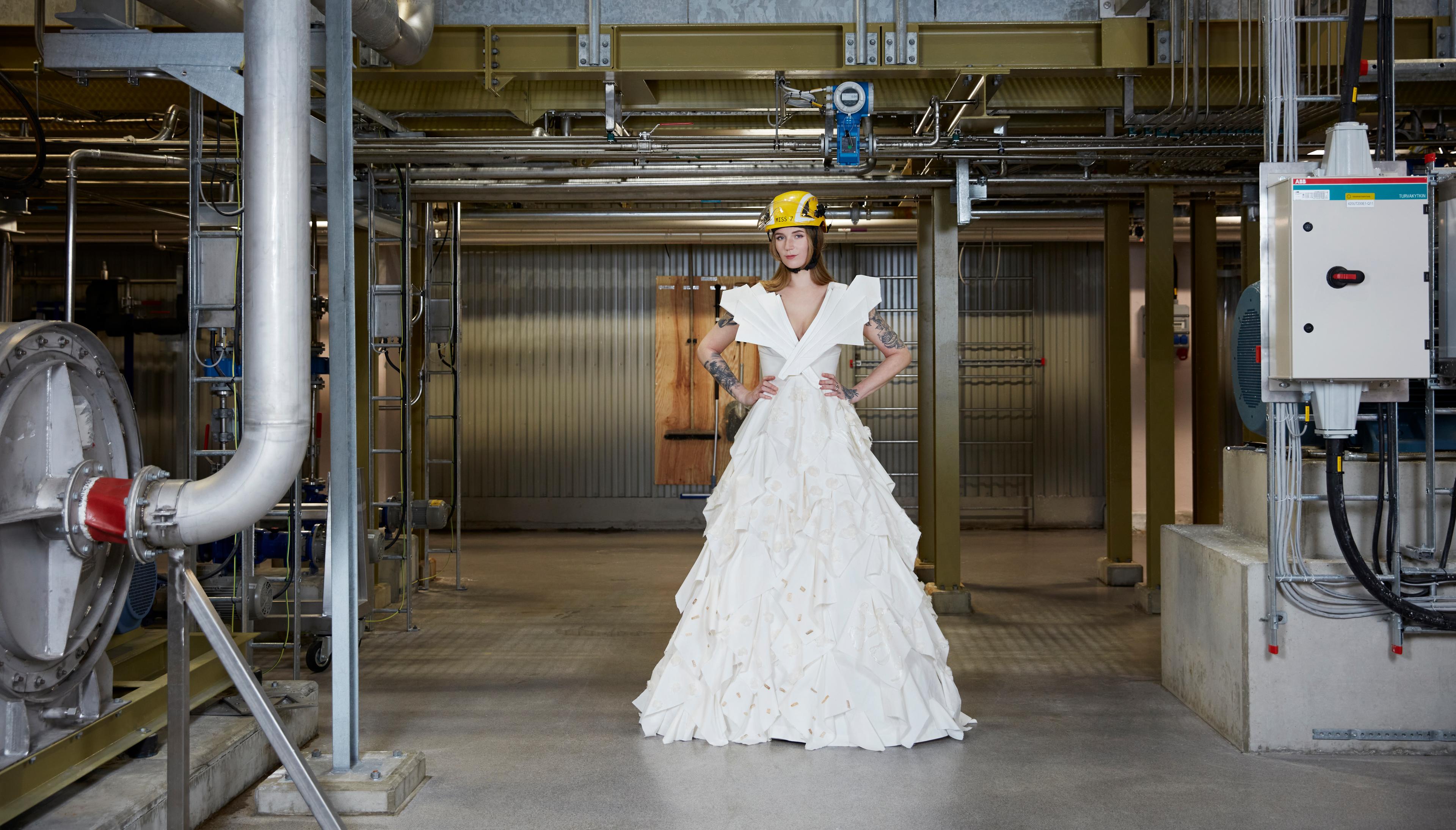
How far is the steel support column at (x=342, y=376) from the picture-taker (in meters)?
3.37

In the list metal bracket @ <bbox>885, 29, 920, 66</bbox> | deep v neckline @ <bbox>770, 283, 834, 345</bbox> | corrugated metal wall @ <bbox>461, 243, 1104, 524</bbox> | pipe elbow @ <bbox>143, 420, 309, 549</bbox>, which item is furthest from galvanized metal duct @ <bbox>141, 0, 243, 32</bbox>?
corrugated metal wall @ <bbox>461, 243, 1104, 524</bbox>

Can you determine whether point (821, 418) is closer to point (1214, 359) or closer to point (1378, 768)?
point (1378, 768)

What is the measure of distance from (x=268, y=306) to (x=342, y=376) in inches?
23.2

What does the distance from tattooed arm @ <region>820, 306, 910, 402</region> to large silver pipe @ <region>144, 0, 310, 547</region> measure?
7.48ft

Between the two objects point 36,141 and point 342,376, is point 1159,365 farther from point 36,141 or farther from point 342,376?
point 36,141

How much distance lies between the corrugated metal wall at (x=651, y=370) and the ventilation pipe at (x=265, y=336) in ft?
29.7

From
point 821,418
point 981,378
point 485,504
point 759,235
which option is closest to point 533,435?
point 485,504

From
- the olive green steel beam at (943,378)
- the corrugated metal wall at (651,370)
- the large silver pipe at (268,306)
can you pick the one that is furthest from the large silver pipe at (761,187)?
the corrugated metal wall at (651,370)

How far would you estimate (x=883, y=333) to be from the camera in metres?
4.64

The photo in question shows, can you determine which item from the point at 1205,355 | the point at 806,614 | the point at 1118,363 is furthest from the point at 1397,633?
the point at 1205,355

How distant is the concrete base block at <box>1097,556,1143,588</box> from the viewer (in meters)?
8.23

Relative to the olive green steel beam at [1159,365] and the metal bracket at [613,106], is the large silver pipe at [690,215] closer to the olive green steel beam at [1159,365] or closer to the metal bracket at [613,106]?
the olive green steel beam at [1159,365]

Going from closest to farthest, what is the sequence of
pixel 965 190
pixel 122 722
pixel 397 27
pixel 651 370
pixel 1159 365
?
1. pixel 122 722
2. pixel 397 27
3. pixel 965 190
4. pixel 1159 365
5. pixel 651 370

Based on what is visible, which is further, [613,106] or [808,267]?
[613,106]
